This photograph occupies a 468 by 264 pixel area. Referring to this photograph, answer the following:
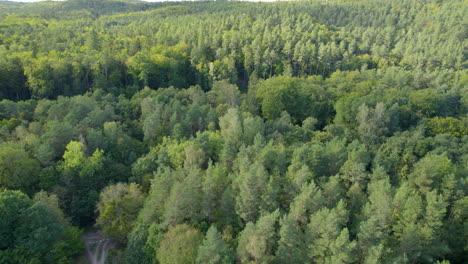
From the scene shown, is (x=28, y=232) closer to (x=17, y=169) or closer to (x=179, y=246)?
(x=17, y=169)

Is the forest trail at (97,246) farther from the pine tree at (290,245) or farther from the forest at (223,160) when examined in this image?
the pine tree at (290,245)

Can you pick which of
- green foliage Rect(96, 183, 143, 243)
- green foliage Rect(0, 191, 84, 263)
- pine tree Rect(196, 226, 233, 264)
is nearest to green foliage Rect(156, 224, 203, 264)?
pine tree Rect(196, 226, 233, 264)

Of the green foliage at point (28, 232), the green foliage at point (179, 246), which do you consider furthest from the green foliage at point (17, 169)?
the green foliage at point (179, 246)

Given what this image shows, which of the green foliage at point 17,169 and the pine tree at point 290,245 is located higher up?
the green foliage at point 17,169

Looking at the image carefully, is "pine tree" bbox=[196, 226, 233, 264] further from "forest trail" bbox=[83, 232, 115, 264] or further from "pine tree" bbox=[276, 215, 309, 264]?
"forest trail" bbox=[83, 232, 115, 264]

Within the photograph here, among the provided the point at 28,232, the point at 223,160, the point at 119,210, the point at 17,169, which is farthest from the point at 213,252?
the point at 17,169

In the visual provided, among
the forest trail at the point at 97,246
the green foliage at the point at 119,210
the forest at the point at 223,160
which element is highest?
the forest at the point at 223,160

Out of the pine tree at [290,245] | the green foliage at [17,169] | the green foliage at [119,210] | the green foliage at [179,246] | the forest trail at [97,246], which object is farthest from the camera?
the green foliage at [17,169]
